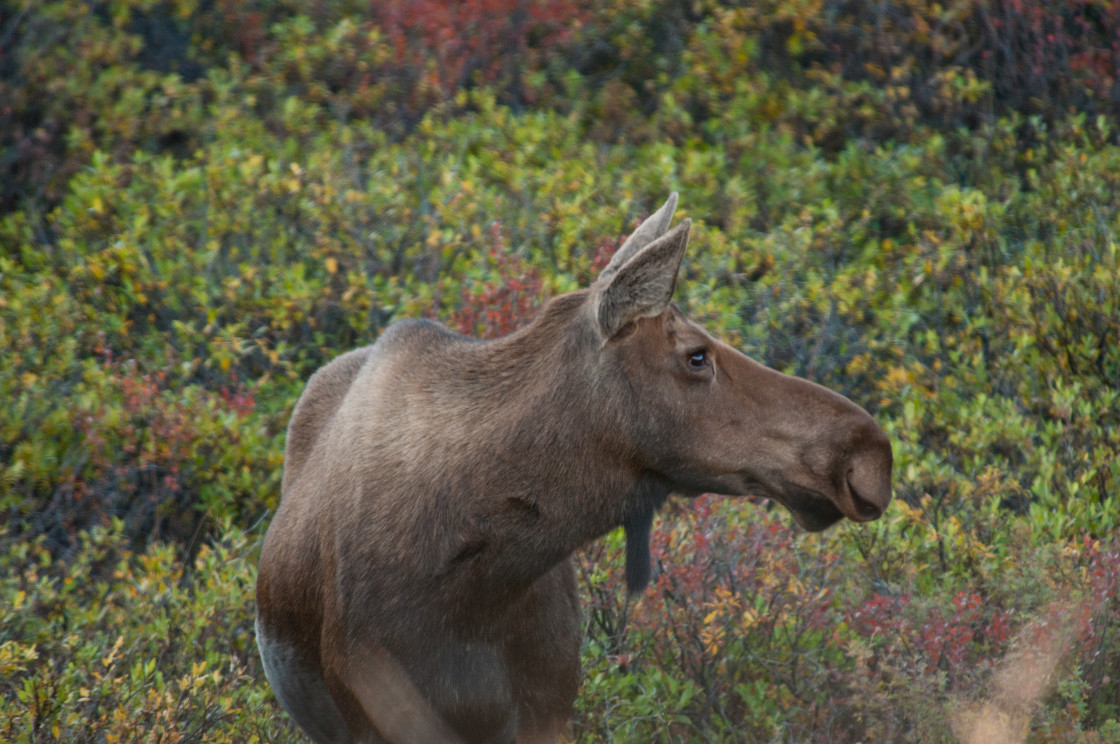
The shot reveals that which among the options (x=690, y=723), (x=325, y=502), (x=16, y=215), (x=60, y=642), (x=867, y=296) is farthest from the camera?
(x=16, y=215)

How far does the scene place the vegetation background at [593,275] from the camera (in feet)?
18.2

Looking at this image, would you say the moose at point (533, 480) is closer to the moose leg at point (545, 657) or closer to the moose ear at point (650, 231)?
the moose leg at point (545, 657)

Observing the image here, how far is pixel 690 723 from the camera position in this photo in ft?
17.9

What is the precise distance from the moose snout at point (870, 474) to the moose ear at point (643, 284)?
0.77 metres

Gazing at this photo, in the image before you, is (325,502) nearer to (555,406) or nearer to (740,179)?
(555,406)

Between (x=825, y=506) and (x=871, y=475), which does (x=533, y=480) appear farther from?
(x=871, y=475)

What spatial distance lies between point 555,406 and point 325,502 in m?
1.02

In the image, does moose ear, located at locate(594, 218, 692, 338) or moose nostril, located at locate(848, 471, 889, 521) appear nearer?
moose ear, located at locate(594, 218, 692, 338)

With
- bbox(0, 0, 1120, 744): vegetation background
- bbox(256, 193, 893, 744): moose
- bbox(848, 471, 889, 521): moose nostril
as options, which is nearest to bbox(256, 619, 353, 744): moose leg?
bbox(0, 0, 1120, 744): vegetation background

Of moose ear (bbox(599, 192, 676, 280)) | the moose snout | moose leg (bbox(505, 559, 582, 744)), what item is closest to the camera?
the moose snout

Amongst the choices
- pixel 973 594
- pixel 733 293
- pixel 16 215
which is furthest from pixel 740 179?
pixel 16 215

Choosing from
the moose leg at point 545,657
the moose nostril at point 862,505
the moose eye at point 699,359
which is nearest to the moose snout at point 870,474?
the moose nostril at point 862,505

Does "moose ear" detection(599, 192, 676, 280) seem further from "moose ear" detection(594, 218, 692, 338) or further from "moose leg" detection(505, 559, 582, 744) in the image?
"moose leg" detection(505, 559, 582, 744)

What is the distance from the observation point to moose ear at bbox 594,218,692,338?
12.6 feet
